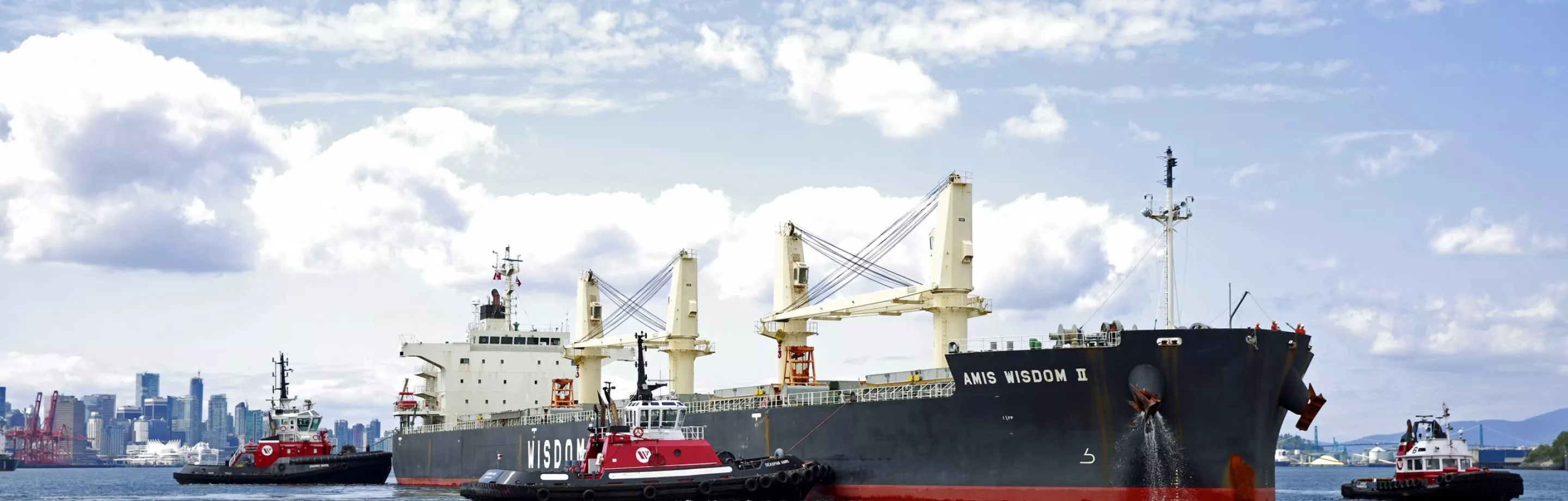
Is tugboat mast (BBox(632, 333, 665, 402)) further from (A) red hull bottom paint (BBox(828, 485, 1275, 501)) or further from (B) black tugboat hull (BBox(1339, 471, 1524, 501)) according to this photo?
(B) black tugboat hull (BBox(1339, 471, 1524, 501))

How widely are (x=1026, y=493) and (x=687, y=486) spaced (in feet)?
25.2

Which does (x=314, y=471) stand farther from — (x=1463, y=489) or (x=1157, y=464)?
(x=1463, y=489)

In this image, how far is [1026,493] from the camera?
31719mm

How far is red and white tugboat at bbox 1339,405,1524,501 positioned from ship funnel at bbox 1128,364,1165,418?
18563mm

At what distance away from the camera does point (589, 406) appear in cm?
5134

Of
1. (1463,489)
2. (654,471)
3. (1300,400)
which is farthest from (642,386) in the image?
(1463,489)

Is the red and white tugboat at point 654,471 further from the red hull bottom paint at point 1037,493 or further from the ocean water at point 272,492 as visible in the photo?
the ocean water at point 272,492

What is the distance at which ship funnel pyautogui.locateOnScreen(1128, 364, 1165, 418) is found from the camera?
2964 cm

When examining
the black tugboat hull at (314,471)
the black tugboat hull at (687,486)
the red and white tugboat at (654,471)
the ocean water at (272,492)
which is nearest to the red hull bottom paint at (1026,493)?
the red and white tugboat at (654,471)

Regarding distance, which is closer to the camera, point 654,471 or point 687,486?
point 687,486

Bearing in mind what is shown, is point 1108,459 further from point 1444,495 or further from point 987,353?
point 1444,495

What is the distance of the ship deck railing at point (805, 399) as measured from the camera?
3469 cm

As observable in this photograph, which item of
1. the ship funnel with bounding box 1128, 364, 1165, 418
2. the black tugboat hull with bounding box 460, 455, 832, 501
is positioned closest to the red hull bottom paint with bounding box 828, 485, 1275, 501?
the ship funnel with bounding box 1128, 364, 1165, 418

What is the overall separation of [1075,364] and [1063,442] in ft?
5.97
